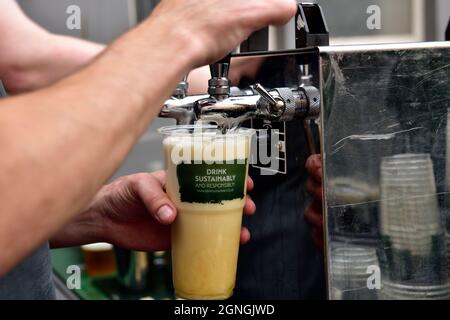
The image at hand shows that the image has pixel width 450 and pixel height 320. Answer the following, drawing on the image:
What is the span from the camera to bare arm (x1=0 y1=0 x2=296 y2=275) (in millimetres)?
450

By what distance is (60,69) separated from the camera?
1.23 meters

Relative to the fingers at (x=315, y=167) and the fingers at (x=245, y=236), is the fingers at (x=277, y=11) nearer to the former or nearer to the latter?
the fingers at (x=315, y=167)

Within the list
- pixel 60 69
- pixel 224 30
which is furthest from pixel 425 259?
pixel 60 69

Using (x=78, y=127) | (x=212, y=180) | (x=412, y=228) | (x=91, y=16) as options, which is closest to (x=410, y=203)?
(x=412, y=228)

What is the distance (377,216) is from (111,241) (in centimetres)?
46

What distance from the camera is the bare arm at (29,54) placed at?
1133mm

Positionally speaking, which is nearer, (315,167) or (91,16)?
(315,167)

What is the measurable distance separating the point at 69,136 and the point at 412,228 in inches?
19.7

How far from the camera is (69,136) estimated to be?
470 millimetres

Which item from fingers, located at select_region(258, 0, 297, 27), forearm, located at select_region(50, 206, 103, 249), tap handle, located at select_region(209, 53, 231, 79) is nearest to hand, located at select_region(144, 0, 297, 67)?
fingers, located at select_region(258, 0, 297, 27)

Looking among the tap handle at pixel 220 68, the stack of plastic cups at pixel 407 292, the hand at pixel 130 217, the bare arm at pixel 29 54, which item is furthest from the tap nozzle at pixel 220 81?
the bare arm at pixel 29 54

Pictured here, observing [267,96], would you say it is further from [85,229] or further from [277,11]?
[85,229]

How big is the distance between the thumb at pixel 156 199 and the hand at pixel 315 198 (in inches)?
7.1

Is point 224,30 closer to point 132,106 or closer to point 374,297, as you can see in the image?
point 132,106
